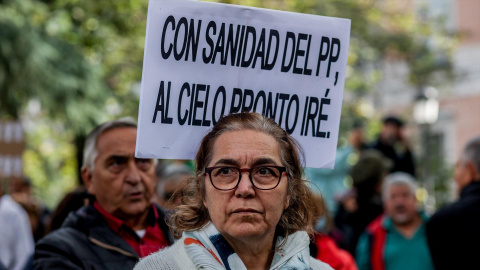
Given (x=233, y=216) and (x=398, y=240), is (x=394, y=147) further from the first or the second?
(x=233, y=216)

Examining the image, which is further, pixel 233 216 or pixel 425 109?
pixel 425 109

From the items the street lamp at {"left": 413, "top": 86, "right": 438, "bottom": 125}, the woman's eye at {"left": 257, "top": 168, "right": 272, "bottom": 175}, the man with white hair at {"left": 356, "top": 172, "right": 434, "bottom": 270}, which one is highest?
the street lamp at {"left": 413, "top": 86, "right": 438, "bottom": 125}

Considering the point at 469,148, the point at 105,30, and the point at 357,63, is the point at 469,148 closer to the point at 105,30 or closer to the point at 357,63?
the point at 105,30

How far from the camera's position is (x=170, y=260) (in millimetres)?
3049

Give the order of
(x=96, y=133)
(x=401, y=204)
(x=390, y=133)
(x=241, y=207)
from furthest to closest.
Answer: (x=390, y=133), (x=401, y=204), (x=96, y=133), (x=241, y=207)

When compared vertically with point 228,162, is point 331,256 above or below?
below

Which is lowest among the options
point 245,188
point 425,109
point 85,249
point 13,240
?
point 13,240

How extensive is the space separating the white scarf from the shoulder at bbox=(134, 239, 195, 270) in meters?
0.02

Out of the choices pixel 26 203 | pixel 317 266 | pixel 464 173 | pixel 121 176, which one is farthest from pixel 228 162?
pixel 26 203

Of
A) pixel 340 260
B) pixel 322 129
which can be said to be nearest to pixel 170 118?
pixel 322 129

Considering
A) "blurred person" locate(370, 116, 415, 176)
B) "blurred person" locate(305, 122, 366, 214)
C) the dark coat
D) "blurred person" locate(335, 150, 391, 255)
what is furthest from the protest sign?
"blurred person" locate(370, 116, 415, 176)

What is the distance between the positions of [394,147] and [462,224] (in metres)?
5.59

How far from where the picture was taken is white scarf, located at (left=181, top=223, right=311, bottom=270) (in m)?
2.96

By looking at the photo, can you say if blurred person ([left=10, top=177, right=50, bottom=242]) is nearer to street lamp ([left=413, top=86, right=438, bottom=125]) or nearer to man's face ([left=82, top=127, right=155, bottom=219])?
man's face ([left=82, top=127, right=155, bottom=219])
